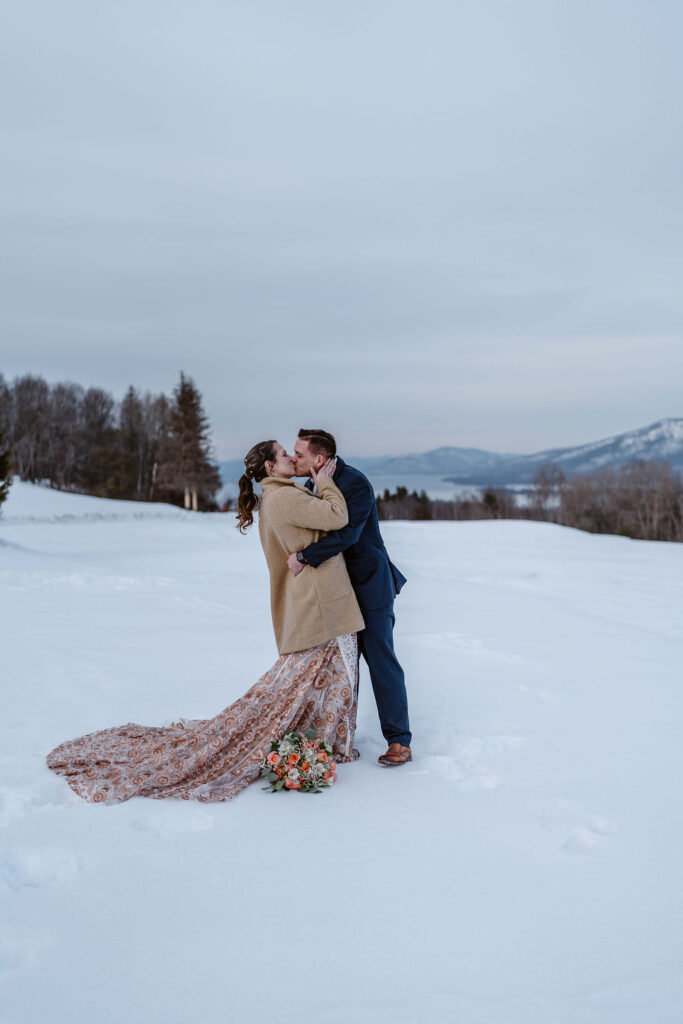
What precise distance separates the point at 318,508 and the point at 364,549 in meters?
0.47

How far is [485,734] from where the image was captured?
5031mm

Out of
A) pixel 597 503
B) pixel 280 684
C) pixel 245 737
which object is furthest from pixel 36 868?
pixel 597 503

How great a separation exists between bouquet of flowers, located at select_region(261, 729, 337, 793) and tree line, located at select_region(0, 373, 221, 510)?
42.7 metres

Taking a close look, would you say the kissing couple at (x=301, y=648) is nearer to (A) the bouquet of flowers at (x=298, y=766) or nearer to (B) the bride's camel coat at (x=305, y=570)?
(B) the bride's camel coat at (x=305, y=570)

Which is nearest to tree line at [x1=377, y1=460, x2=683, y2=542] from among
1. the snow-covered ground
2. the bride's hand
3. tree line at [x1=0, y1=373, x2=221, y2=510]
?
tree line at [x1=0, y1=373, x2=221, y2=510]

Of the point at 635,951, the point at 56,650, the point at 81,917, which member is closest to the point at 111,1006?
the point at 81,917

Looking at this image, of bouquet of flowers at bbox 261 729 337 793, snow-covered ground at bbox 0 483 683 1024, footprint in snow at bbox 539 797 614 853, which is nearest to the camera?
snow-covered ground at bbox 0 483 683 1024

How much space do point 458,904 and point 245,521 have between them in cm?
223

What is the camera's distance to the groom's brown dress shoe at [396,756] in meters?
4.47

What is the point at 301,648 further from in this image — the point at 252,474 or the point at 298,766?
the point at 252,474

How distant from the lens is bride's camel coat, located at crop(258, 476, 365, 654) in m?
4.15

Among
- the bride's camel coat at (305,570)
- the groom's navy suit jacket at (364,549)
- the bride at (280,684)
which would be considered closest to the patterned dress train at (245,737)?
the bride at (280,684)

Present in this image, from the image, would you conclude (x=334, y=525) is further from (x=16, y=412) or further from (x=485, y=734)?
(x=16, y=412)

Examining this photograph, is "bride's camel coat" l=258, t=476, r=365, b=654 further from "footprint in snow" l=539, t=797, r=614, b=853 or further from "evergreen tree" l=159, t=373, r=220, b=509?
"evergreen tree" l=159, t=373, r=220, b=509
